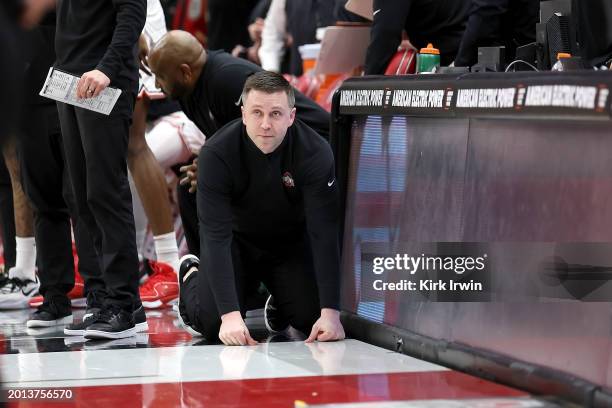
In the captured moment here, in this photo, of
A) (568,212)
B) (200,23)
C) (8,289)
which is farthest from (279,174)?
(200,23)

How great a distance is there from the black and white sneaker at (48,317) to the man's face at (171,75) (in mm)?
1267

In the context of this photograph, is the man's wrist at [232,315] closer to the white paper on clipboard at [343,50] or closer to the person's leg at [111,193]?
the person's leg at [111,193]

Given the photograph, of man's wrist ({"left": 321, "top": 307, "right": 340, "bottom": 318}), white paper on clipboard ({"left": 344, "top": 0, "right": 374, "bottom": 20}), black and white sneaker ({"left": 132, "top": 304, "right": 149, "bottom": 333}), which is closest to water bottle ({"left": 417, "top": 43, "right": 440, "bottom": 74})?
white paper on clipboard ({"left": 344, "top": 0, "right": 374, "bottom": 20})

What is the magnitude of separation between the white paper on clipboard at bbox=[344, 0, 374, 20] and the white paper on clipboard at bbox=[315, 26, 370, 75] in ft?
0.75

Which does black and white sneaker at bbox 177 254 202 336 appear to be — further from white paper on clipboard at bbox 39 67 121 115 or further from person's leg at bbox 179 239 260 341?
white paper on clipboard at bbox 39 67 121 115

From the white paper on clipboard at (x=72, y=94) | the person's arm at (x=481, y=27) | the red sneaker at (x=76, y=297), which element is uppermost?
the person's arm at (x=481, y=27)

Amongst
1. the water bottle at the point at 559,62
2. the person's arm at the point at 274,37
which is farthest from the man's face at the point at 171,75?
the person's arm at the point at 274,37

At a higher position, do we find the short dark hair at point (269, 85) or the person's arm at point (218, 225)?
the short dark hair at point (269, 85)

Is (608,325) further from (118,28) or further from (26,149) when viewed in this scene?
(26,149)

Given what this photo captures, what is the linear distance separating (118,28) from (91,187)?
2.37 ft

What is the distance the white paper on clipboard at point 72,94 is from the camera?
5.03 meters

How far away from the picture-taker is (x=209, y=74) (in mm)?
5703

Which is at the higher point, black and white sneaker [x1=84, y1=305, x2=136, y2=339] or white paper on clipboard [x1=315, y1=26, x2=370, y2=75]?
white paper on clipboard [x1=315, y1=26, x2=370, y2=75]

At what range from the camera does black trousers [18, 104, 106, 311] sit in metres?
5.79
